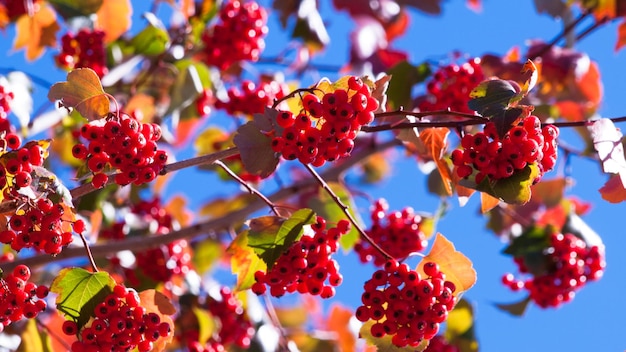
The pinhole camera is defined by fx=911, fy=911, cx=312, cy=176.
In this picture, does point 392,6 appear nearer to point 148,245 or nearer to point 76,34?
point 76,34

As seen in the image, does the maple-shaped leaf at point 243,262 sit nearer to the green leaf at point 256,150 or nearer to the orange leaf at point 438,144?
the green leaf at point 256,150

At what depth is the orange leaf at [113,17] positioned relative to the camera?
318cm

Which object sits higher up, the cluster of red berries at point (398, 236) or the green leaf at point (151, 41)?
the green leaf at point (151, 41)

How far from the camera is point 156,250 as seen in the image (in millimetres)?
3096

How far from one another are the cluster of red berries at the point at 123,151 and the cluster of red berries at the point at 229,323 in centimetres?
139

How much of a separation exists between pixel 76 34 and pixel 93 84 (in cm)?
129

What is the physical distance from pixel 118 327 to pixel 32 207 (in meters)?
0.30

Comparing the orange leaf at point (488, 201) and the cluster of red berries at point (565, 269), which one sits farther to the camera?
the cluster of red berries at point (565, 269)

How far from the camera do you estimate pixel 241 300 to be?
3.19 m

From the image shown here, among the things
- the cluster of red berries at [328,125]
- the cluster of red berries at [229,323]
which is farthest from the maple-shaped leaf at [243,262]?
the cluster of red berries at [229,323]

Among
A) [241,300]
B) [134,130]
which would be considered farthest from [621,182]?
[241,300]

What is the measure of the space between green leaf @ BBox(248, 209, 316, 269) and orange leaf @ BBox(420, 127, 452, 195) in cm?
32

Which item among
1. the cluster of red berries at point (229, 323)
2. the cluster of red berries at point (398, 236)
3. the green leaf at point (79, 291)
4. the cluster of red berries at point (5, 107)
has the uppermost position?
the cluster of red berries at point (5, 107)

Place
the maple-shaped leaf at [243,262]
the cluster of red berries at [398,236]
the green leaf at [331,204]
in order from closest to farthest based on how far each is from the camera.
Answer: the maple-shaped leaf at [243,262] < the cluster of red berries at [398,236] < the green leaf at [331,204]
